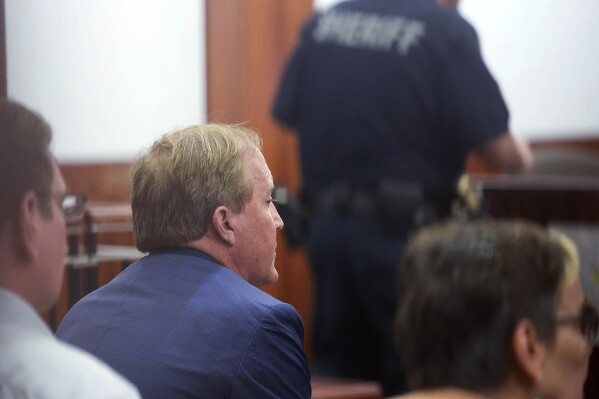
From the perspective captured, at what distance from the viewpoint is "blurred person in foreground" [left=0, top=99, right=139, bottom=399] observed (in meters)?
0.95

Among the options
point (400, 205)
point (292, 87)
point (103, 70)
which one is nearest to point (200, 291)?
point (103, 70)

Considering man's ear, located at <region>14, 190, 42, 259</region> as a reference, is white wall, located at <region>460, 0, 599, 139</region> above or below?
below

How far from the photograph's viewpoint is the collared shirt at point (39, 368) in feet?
3.10

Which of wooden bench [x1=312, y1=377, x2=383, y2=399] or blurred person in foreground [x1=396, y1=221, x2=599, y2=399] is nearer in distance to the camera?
blurred person in foreground [x1=396, y1=221, x2=599, y2=399]

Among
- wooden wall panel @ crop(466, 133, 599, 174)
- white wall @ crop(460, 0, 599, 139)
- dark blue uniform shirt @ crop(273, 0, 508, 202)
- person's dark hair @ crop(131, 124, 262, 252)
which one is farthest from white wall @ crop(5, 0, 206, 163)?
white wall @ crop(460, 0, 599, 139)

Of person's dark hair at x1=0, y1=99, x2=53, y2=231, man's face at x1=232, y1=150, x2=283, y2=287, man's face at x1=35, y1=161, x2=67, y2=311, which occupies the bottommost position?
man's face at x1=232, y1=150, x2=283, y2=287

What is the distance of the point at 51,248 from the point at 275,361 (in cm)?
42

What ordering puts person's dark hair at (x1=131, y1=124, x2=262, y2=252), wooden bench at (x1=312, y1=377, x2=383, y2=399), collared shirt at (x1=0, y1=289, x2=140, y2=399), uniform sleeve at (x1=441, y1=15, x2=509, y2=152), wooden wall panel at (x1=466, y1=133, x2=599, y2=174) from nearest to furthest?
collared shirt at (x1=0, y1=289, x2=140, y2=399), person's dark hair at (x1=131, y1=124, x2=262, y2=252), wooden bench at (x1=312, y1=377, x2=383, y2=399), uniform sleeve at (x1=441, y1=15, x2=509, y2=152), wooden wall panel at (x1=466, y1=133, x2=599, y2=174)

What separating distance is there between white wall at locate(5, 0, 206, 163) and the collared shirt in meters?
0.26

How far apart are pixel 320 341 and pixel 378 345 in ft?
0.58

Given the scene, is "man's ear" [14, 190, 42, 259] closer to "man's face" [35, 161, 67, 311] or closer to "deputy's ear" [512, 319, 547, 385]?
"man's face" [35, 161, 67, 311]

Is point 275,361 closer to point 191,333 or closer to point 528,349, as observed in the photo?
point 191,333

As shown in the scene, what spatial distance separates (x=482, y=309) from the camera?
3.49 feet

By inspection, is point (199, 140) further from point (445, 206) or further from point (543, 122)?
point (543, 122)
